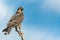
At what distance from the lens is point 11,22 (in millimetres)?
17750

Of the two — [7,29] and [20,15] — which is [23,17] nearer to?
[20,15]

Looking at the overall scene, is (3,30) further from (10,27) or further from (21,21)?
(21,21)

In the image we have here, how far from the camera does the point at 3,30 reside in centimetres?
1712

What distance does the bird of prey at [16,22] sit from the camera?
1756 cm

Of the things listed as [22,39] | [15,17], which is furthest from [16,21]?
[22,39]

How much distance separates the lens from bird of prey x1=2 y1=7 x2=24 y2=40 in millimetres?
17562

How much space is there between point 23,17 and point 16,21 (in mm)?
715

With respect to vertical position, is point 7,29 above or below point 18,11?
below

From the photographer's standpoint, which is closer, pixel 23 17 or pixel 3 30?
pixel 3 30

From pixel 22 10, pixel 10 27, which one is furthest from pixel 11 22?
pixel 22 10

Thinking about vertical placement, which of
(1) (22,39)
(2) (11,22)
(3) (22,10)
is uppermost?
(3) (22,10)

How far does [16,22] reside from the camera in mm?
18172

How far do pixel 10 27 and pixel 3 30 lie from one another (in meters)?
0.68

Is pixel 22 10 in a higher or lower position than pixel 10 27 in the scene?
higher
